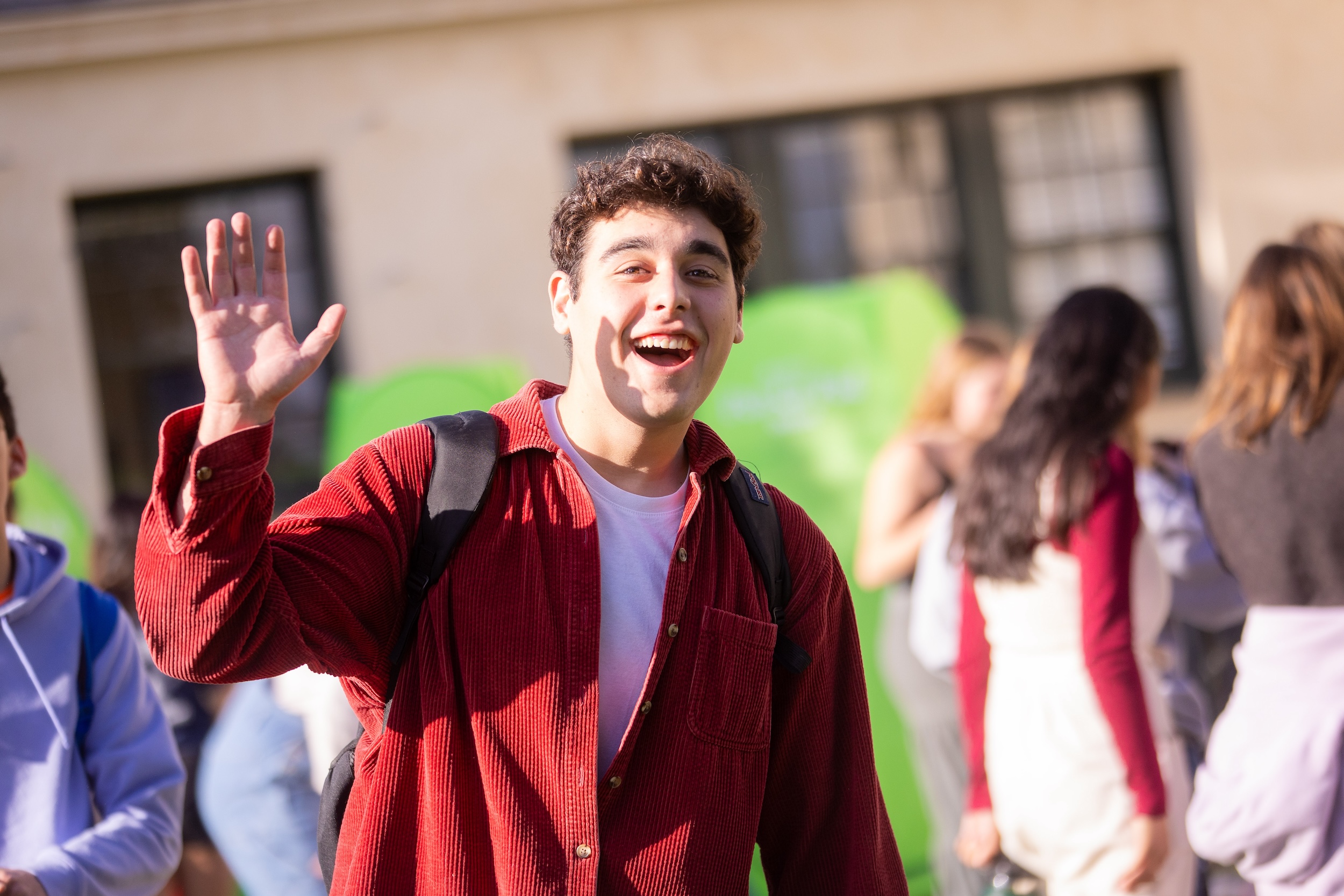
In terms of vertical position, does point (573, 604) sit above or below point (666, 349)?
below

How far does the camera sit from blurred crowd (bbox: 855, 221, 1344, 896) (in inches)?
131

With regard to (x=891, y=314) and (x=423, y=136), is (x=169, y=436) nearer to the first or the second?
(x=423, y=136)

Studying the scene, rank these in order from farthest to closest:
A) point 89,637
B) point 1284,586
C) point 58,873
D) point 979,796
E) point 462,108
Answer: point 462,108 < point 979,796 < point 1284,586 < point 89,637 < point 58,873

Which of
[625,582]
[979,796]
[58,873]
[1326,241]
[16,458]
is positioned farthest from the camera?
[979,796]

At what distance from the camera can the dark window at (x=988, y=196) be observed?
858 cm

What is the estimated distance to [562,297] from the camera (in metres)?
2.44

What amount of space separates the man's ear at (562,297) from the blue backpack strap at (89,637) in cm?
123

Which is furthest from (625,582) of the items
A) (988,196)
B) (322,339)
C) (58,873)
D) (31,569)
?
(988,196)

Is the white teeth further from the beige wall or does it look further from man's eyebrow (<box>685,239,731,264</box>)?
the beige wall

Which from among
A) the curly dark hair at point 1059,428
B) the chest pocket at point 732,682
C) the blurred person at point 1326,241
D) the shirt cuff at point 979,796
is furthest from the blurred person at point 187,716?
the blurred person at point 1326,241

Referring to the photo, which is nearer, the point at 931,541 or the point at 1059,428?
the point at 1059,428

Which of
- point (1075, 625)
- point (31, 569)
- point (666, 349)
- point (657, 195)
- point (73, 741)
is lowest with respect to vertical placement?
point (1075, 625)

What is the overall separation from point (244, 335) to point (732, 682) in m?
0.96

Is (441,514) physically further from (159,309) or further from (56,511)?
(159,309)
